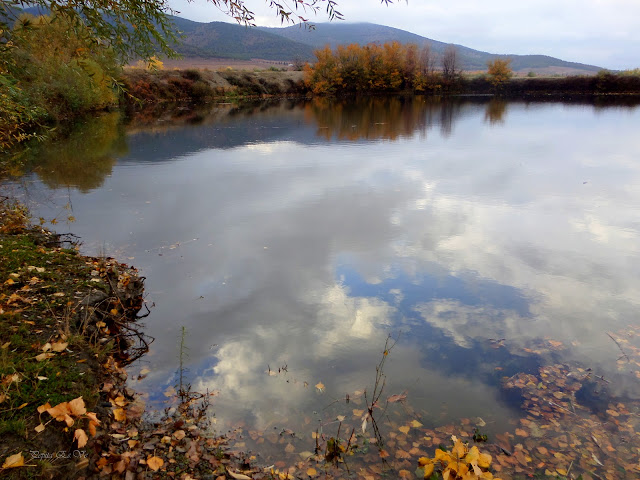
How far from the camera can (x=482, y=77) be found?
282ft

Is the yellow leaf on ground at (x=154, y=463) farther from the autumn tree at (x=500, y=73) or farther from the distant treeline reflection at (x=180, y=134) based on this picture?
the autumn tree at (x=500, y=73)

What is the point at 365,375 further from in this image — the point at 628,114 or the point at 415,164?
the point at 628,114

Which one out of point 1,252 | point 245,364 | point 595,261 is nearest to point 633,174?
point 595,261

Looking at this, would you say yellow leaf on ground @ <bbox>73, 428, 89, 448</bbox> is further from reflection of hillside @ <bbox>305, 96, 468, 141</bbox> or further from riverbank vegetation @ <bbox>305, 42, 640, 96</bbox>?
riverbank vegetation @ <bbox>305, 42, 640, 96</bbox>

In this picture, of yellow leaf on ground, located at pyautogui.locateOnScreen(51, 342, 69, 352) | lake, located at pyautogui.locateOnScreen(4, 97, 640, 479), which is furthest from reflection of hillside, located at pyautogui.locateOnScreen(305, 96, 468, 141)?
yellow leaf on ground, located at pyautogui.locateOnScreen(51, 342, 69, 352)

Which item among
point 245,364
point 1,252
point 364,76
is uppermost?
point 364,76

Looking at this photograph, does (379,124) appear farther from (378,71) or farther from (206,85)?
(378,71)

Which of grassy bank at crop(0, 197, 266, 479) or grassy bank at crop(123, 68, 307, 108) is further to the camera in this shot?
grassy bank at crop(123, 68, 307, 108)

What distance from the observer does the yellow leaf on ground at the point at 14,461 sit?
3.15m

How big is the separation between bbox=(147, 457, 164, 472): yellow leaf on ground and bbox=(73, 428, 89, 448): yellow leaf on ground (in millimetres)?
616

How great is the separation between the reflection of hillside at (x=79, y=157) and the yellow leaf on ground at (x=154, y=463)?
14435 mm

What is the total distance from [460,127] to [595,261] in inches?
1045

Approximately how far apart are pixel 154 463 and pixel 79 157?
70.4 feet

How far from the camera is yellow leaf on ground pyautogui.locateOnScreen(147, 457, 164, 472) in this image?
13.0 ft
